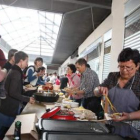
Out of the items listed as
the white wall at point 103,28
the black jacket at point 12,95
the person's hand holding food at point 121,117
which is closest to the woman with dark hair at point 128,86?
the person's hand holding food at point 121,117

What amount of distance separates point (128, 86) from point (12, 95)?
122 centimetres

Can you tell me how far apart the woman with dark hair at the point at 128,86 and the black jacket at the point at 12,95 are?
953 mm

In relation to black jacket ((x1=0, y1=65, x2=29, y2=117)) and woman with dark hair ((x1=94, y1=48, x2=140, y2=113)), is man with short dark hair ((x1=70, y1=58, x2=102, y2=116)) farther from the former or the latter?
woman with dark hair ((x1=94, y1=48, x2=140, y2=113))

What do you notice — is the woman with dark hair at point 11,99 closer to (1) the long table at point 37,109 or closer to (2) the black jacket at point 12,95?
(2) the black jacket at point 12,95

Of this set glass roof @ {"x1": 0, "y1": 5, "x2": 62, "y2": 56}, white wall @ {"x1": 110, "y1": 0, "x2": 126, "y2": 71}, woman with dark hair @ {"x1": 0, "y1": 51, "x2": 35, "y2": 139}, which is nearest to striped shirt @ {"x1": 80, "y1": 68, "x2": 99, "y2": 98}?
white wall @ {"x1": 110, "y1": 0, "x2": 126, "y2": 71}

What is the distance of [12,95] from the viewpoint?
6.38ft

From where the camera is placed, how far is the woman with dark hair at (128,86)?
148 cm

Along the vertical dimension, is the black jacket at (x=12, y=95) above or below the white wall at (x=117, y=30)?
below

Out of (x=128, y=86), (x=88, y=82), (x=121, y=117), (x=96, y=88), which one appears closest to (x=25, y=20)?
(x=88, y=82)

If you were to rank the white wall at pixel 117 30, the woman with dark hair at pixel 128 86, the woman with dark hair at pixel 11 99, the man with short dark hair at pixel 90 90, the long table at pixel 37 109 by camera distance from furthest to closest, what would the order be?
the white wall at pixel 117 30
the man with short dark hair at pixel 90 90
the woman with dark hair at pixel 11 99
the long table at pixel 37 109
the woman with dark hair at pixel 128 86

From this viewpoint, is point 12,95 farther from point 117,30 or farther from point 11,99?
point 117,30

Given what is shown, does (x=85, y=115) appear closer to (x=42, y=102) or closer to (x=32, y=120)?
(x=32, y=120)

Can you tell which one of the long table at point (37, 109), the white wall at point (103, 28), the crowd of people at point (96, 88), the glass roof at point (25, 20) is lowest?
the long table at point (37, 109)

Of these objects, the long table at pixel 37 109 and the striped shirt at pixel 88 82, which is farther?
the striped shirt at pixel 88 82
